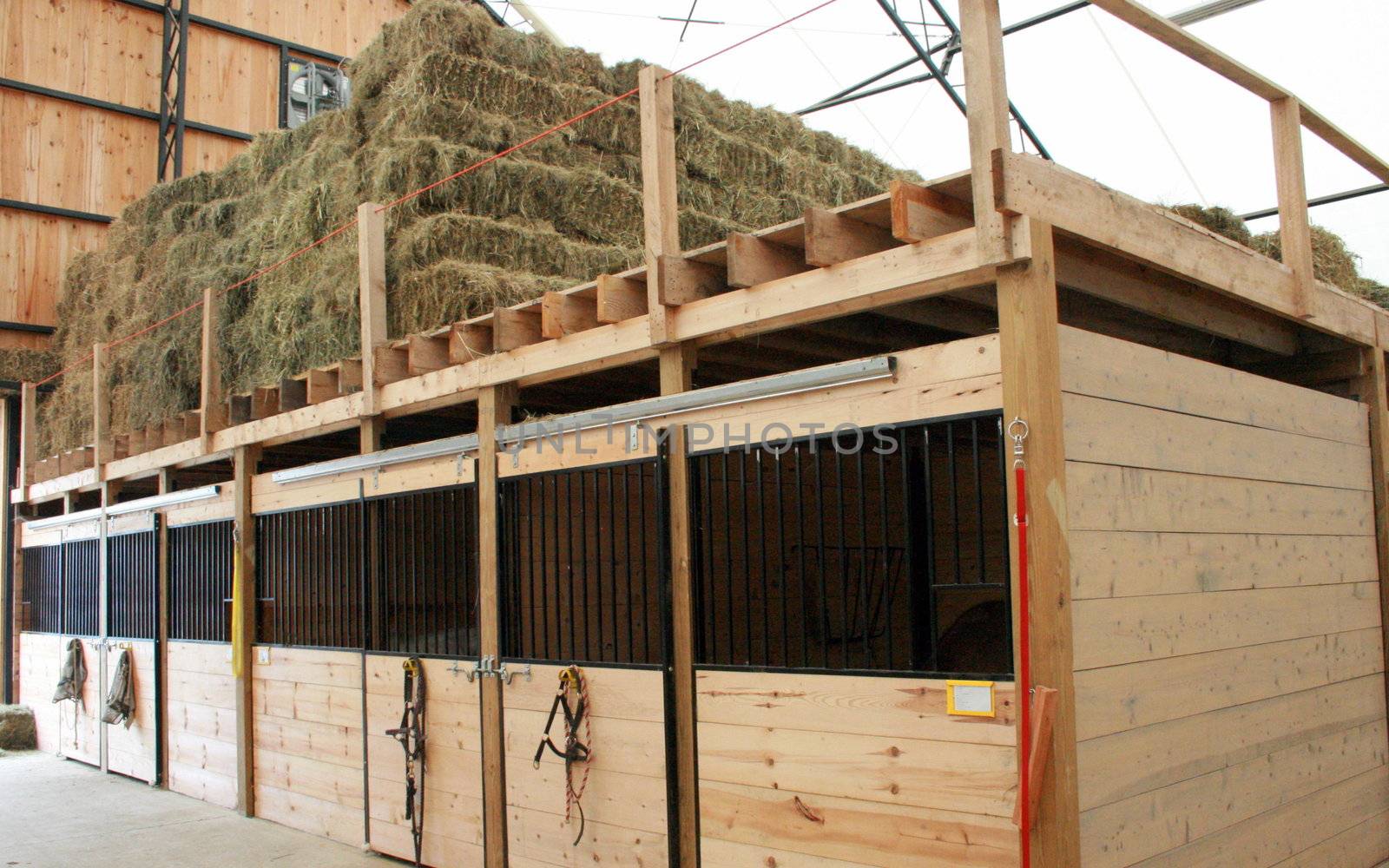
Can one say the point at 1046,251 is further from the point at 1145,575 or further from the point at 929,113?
the point at 929,113

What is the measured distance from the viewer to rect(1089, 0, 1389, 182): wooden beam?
4441mm

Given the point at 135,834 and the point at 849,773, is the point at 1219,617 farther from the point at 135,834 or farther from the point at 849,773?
the point at 135,834

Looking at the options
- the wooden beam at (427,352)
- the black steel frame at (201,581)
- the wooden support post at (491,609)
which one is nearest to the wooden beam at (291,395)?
the black steel frame at (201,581)

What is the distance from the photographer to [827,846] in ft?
13.6

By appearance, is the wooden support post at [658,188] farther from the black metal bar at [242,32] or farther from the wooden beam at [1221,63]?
the black metal bar at [242,32]

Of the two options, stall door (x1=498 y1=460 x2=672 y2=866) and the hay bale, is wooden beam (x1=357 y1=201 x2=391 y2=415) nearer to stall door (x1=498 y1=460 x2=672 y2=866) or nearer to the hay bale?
stall door (x1=498 y1=460 x2=672 y2=866)

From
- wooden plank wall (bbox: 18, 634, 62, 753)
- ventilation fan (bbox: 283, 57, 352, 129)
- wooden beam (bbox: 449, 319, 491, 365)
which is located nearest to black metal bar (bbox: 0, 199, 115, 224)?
ventilation fan (bbox: 283, 57, 352, 129)

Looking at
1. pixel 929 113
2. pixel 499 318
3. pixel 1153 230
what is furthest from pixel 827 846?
pixel 929 113

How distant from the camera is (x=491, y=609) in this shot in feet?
19.3

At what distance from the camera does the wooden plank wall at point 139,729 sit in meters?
9.32

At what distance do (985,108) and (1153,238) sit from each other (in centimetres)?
100

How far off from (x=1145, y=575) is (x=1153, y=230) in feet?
4.20

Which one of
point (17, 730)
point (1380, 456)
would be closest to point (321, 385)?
point (1380, 456)

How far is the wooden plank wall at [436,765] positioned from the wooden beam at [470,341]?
1.55 meters
